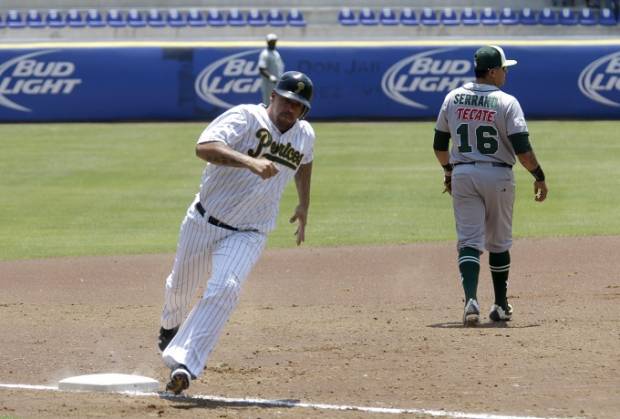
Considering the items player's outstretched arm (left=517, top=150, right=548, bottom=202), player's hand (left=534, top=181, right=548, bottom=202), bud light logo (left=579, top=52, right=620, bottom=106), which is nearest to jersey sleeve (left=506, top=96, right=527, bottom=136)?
player's outstretched arm (left=517, top=150, right=548, bottom=202)

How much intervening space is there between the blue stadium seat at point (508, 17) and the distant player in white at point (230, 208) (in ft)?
87.6

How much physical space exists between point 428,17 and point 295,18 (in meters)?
3.71

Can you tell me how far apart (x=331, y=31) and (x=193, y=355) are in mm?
27452

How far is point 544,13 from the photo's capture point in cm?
3262

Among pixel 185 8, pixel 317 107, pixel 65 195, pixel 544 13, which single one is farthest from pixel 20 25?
pixel 65 195

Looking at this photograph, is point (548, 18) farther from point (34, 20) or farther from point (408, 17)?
point (34, 20)

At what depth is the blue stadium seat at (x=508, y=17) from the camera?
106 ft

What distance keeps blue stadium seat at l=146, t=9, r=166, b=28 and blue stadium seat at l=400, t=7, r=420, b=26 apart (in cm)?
661

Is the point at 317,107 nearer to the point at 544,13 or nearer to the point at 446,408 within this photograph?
the point at 544,13

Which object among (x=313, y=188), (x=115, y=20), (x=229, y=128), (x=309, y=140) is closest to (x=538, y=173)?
(x=309, y=140)

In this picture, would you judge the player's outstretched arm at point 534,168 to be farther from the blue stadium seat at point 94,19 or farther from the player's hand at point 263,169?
the blue stadium seat at point 94,19

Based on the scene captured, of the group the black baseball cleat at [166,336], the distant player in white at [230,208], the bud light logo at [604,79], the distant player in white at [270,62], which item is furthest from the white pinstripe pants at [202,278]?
the bud light logo at [604,79]

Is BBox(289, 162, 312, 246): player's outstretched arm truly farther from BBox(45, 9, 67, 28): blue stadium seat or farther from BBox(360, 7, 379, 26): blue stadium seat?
BBox(45, 9, 67, 28): blue stadium seat

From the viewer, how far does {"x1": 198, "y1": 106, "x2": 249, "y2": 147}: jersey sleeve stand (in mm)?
6191
